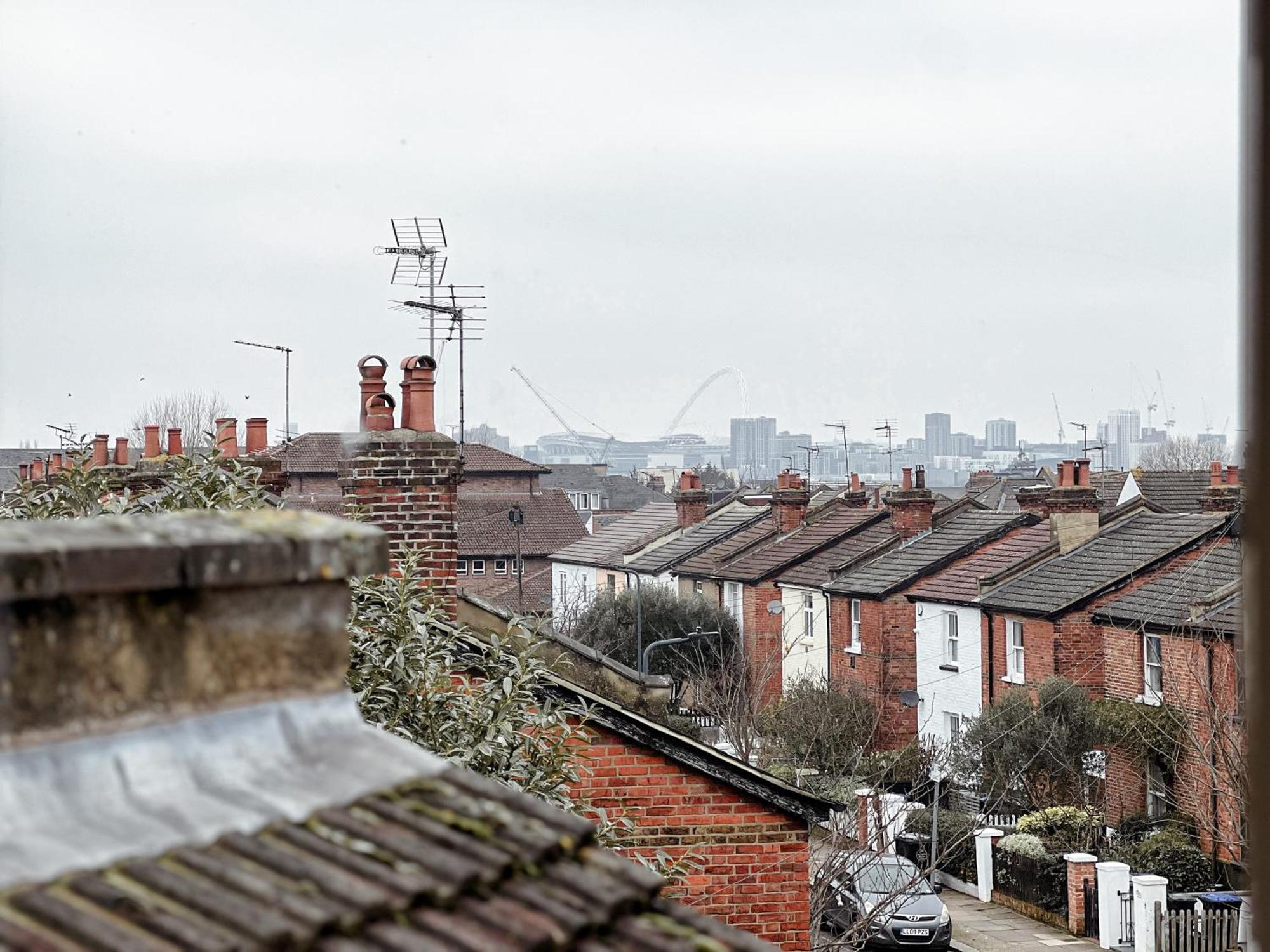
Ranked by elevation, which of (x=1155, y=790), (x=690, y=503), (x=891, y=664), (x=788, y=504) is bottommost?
(x=1155, y=790)

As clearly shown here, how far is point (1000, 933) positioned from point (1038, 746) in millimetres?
5272

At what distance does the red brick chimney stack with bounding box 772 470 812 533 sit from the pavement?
2246cm

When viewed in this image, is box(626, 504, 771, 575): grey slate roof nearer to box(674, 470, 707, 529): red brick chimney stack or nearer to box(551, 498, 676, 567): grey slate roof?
box(674, 470, 707, 529): red brick chimney stack

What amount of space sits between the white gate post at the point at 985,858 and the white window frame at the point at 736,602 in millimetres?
18264

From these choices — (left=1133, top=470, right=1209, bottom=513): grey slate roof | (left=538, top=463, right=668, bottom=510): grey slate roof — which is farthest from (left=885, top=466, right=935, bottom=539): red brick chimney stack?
(left=538, top=463, right=668, bottom=510): grey slate roof

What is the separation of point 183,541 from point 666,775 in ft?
27.1

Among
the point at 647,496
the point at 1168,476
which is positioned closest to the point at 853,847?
the point at 1168,476

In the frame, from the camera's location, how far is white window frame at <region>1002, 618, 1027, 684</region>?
31.2m

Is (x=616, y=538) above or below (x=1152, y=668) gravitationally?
above

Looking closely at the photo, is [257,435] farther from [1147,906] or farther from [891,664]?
[891,664]

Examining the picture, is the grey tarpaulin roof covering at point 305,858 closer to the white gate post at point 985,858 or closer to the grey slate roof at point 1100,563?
the white gate post at point 985,858

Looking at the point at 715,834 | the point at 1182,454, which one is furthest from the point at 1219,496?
the point at 1182,454

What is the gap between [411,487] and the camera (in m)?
10.6

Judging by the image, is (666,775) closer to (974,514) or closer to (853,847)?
(853,847)
